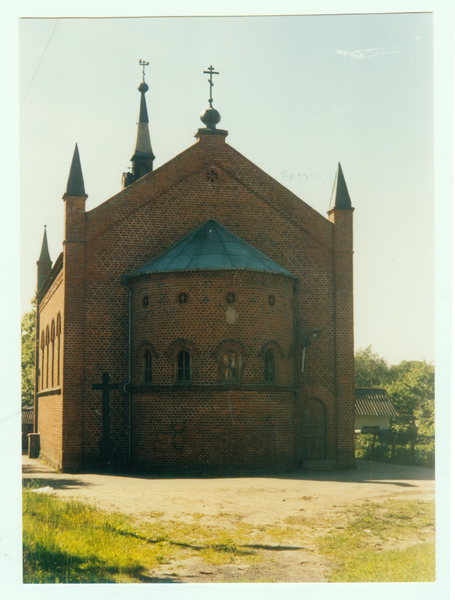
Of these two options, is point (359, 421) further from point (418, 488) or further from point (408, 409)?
point (418, 488)

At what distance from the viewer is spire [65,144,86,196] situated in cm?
2094

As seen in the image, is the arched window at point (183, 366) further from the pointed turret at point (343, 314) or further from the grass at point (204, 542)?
the grass at point (204, 542)

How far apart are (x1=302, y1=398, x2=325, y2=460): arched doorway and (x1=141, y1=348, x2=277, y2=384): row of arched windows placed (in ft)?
8.10

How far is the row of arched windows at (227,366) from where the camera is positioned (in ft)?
64.1

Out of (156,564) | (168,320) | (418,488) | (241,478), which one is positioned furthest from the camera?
(168,320)

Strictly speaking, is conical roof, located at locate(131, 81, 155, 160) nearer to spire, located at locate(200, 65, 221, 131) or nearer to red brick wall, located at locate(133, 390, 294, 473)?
spire, located at locate(200, 65, 221, 131)

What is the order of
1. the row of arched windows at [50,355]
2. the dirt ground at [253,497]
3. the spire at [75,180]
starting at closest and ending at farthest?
the dirt ground at [253,497], the spire at [75,180], the row of arched windows at [50,355]

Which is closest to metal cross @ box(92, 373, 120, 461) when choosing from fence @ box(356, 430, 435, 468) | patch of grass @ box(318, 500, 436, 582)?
patch of grass @ box(318, 500, 436, 582)

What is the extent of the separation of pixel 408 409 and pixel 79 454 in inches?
1253

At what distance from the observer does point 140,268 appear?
2133 centimetres

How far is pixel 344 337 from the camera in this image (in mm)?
22328

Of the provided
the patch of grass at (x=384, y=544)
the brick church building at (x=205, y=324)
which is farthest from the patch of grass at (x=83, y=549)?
the brick church building at (x=205, y=324)

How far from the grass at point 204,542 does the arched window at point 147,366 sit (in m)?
7.50

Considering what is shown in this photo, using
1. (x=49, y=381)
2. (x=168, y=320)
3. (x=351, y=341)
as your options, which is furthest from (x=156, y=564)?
(x=49, y=381)
